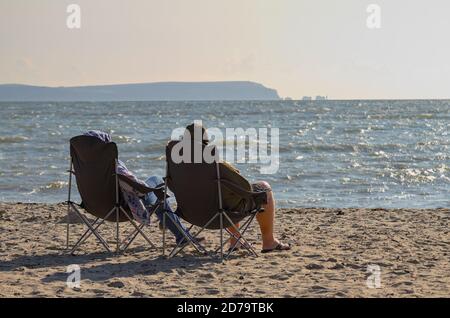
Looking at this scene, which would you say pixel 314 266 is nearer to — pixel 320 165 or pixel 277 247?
pixel 277 247

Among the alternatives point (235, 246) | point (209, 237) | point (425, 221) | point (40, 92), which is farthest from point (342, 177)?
point (40, 92)

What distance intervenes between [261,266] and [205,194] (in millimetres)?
671

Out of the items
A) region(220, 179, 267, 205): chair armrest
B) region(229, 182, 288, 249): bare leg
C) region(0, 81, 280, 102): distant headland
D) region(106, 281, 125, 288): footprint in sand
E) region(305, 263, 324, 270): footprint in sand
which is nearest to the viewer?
region(106, 281, 125, 288): footprint in sand

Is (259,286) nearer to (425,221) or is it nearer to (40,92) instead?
(425,221)

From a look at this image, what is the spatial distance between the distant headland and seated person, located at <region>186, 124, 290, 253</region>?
94607 millimetres

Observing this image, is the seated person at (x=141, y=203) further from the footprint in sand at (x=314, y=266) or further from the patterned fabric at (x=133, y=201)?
the footprint in sand at (x=314, y=266)

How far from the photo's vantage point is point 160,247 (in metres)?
6.74

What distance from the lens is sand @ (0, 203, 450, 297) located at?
5016 mm

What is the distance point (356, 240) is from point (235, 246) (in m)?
1.34

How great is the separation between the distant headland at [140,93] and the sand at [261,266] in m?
93.5

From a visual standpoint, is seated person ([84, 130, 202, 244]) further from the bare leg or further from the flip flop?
the flip flop

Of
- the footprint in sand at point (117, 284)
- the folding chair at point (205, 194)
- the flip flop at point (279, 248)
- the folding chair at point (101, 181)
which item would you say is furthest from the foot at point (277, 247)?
the footprint in sand at point (117, 284)

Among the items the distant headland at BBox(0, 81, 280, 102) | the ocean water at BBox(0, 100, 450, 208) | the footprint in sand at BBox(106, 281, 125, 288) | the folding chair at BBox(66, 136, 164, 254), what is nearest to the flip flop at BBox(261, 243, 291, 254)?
the folding chair at BBox(66, 136, 164, 254)

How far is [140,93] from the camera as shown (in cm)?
10469
